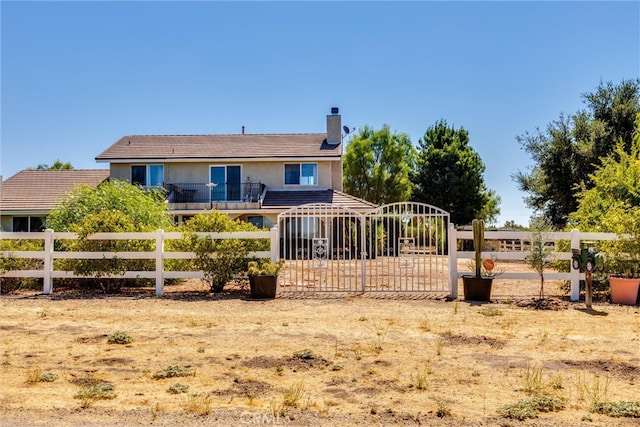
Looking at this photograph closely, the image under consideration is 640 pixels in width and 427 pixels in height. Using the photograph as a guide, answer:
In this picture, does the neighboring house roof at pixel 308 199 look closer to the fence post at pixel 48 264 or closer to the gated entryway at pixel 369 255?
the gated entryway at pixel 369 255

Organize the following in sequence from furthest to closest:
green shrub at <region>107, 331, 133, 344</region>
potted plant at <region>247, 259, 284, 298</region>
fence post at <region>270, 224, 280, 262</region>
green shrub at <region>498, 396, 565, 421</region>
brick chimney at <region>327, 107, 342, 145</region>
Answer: brick chimney at <region>327, 107, 342, 145</region> < fence post at <region>270, 224, 280, 262</region> < potted plant at <region>247, 259, 284, 298</region> < green shrub at <region>107, 331, 133, 344</region> < green shrub at <region>498, 396, 565, 421</region>

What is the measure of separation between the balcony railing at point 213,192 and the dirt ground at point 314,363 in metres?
18.4

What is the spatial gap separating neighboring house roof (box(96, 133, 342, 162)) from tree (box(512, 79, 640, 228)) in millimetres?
11266

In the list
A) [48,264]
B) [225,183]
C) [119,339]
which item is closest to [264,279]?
[119,339]

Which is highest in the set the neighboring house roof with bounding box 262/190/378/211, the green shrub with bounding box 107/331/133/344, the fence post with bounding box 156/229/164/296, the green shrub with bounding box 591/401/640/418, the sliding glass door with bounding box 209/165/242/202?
the sliding glass door with bounding box 209/165/242/202

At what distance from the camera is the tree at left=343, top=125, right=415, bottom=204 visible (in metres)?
47.7

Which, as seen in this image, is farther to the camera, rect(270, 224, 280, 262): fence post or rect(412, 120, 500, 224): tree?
rect(412, 120, 500, 224): tree

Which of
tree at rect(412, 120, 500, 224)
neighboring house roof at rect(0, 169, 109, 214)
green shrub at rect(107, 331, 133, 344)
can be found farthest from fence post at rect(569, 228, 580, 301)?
tree at rect(412, 120, 500, 224)

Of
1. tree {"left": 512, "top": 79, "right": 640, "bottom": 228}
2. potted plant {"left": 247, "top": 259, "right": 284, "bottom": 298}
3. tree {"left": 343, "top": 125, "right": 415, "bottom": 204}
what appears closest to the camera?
potted plant {"left": 247, "top": 259, "right": 284, "bottom": 298}

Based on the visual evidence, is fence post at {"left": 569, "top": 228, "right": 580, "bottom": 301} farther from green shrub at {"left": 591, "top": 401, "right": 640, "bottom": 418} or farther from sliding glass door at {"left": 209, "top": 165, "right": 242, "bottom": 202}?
sliding glass door at {"left": 209, "top": 165, "right": 242, "bottom": 202}

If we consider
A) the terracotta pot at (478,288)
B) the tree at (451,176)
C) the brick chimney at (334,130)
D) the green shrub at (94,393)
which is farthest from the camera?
the tree at (451,176)

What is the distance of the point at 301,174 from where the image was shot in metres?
30.4

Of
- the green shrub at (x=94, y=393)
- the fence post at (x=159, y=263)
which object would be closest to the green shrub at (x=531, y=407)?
the green shrub at (x=94, y=393)

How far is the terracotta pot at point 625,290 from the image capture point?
11648mm
